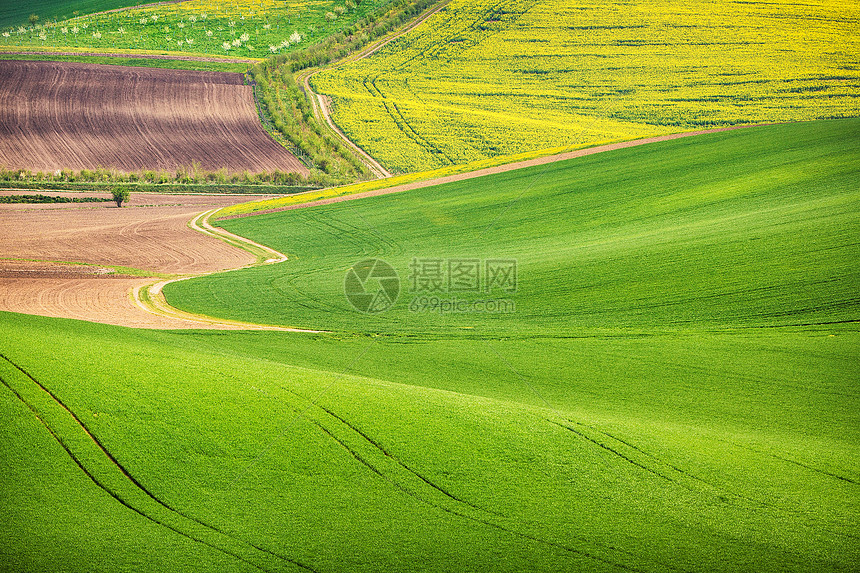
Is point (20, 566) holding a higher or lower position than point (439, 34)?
lower

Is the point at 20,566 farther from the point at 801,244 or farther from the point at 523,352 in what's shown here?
the point at 801,244

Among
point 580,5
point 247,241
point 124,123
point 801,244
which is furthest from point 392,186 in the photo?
point 580,5

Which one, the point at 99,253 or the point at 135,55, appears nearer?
the point at 99,253

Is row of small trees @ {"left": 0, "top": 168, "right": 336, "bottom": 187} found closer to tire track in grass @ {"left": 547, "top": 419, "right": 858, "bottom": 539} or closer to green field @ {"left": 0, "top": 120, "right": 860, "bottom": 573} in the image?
green field @ {"left": 0, "top": 120, "right": 860, "bottom": 573}

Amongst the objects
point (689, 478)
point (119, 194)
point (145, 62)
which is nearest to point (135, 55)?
point (145, 62)
